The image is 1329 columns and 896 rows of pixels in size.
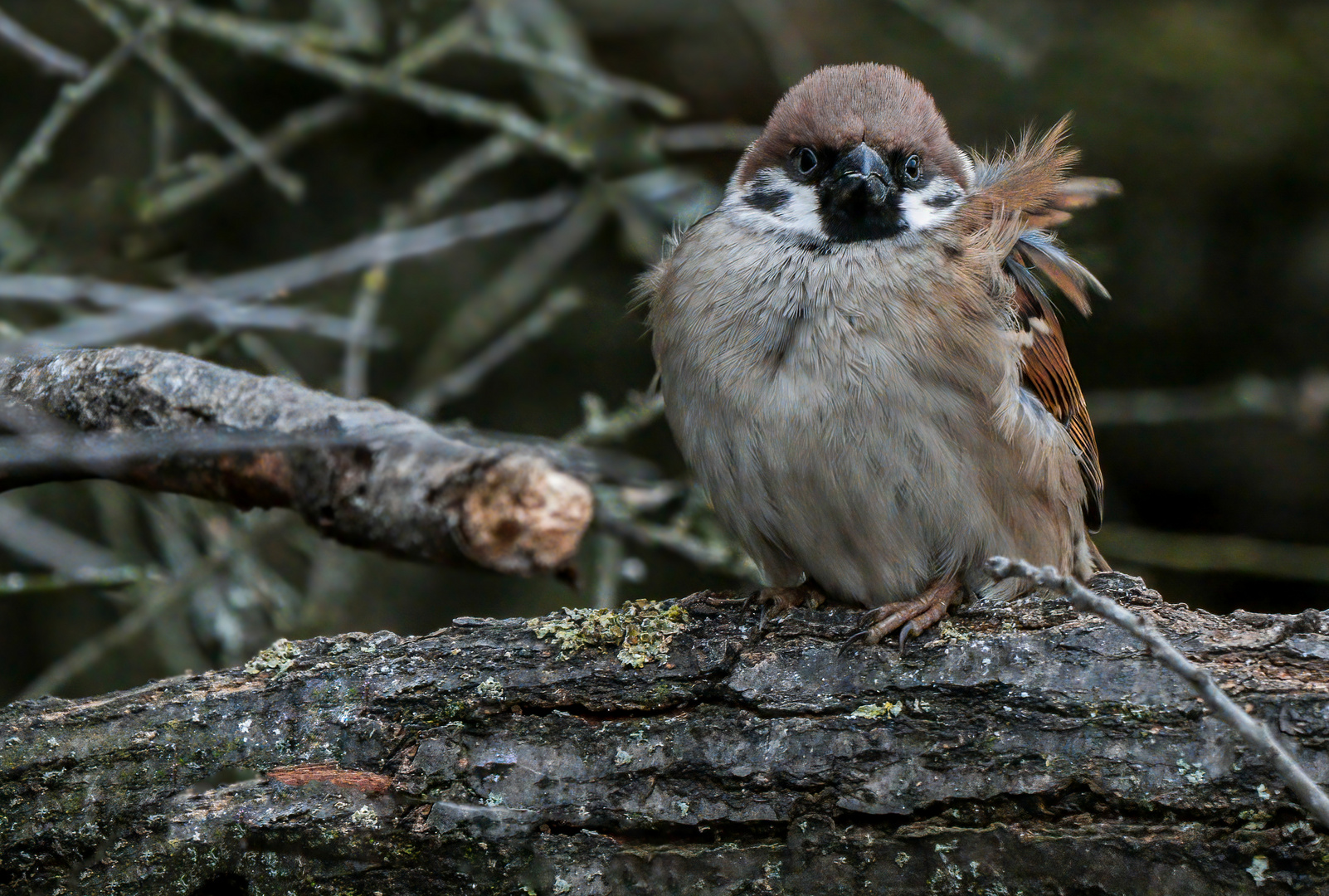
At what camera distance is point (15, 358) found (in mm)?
3098

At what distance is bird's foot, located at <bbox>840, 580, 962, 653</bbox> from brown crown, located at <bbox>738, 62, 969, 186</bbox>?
146 centimetres

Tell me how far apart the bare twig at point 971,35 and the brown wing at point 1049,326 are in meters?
1.83

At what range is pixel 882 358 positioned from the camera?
133 inches

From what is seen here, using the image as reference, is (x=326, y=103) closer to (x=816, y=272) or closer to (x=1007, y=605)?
(x=816, y=272)

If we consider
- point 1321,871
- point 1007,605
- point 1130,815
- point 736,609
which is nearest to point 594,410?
point 736,609

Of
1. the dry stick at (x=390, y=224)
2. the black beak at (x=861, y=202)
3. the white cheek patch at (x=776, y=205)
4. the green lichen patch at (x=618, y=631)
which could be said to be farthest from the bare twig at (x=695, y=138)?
the green lichen patch at (x=618, y=631)

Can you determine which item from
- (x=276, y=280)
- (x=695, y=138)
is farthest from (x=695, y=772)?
(x=695, y=138)

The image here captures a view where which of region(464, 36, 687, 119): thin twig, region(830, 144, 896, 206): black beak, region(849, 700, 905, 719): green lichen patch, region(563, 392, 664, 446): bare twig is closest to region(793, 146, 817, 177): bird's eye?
region(830, 144, 896, 206): black beak

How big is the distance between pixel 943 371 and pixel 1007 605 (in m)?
0.73

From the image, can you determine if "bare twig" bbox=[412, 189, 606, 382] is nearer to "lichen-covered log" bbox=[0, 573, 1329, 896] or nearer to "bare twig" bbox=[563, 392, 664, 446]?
"bare twig" bbox=[563, 392, 664, 446]

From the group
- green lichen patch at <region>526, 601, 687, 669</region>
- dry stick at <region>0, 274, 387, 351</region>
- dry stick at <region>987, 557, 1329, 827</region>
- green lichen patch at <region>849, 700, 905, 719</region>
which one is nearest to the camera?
dry stick at <region>987, 557, 1329, 827</region>

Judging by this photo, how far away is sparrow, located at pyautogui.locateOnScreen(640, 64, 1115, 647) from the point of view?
11.2ft

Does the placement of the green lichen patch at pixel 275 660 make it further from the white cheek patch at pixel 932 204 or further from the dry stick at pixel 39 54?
the dry stick at pixel 39 54

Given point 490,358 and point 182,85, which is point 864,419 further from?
point 182,85
